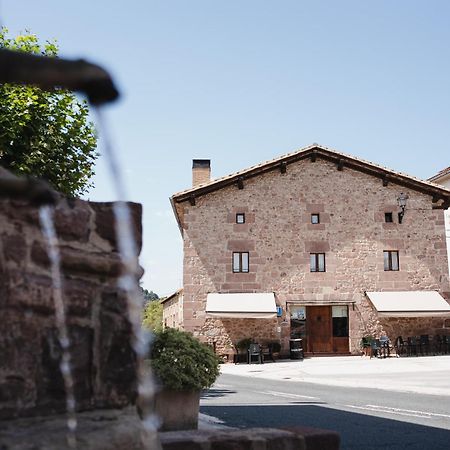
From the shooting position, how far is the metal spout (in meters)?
1.73

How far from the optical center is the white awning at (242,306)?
24359 mm

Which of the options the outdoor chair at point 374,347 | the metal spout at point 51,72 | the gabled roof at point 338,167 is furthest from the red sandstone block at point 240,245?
the metal spout at point 51,72

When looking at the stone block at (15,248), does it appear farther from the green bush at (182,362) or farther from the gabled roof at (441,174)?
the gabled roof at (441,174)

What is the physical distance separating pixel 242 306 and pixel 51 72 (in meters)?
23.4

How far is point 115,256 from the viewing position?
2.88m

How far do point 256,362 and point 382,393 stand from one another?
12.5m

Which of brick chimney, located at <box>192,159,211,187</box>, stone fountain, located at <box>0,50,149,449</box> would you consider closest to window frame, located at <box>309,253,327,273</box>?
brick chimney, located at <box>192,159,211,187</box>

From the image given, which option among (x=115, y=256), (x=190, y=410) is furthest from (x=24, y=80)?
(x=190, y=410)

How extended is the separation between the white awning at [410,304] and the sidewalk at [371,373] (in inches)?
89.1

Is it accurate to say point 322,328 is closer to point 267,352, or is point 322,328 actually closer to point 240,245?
point 267,352

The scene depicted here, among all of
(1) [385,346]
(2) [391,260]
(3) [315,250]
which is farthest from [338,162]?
(1) [385,346]

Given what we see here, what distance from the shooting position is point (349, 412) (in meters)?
9.20

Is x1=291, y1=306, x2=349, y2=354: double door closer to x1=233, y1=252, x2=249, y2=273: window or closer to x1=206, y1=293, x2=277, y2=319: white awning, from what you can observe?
x1=206, y1=293, x2=277, y2=319: white awning

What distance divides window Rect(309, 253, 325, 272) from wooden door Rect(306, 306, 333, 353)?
5.41ft
